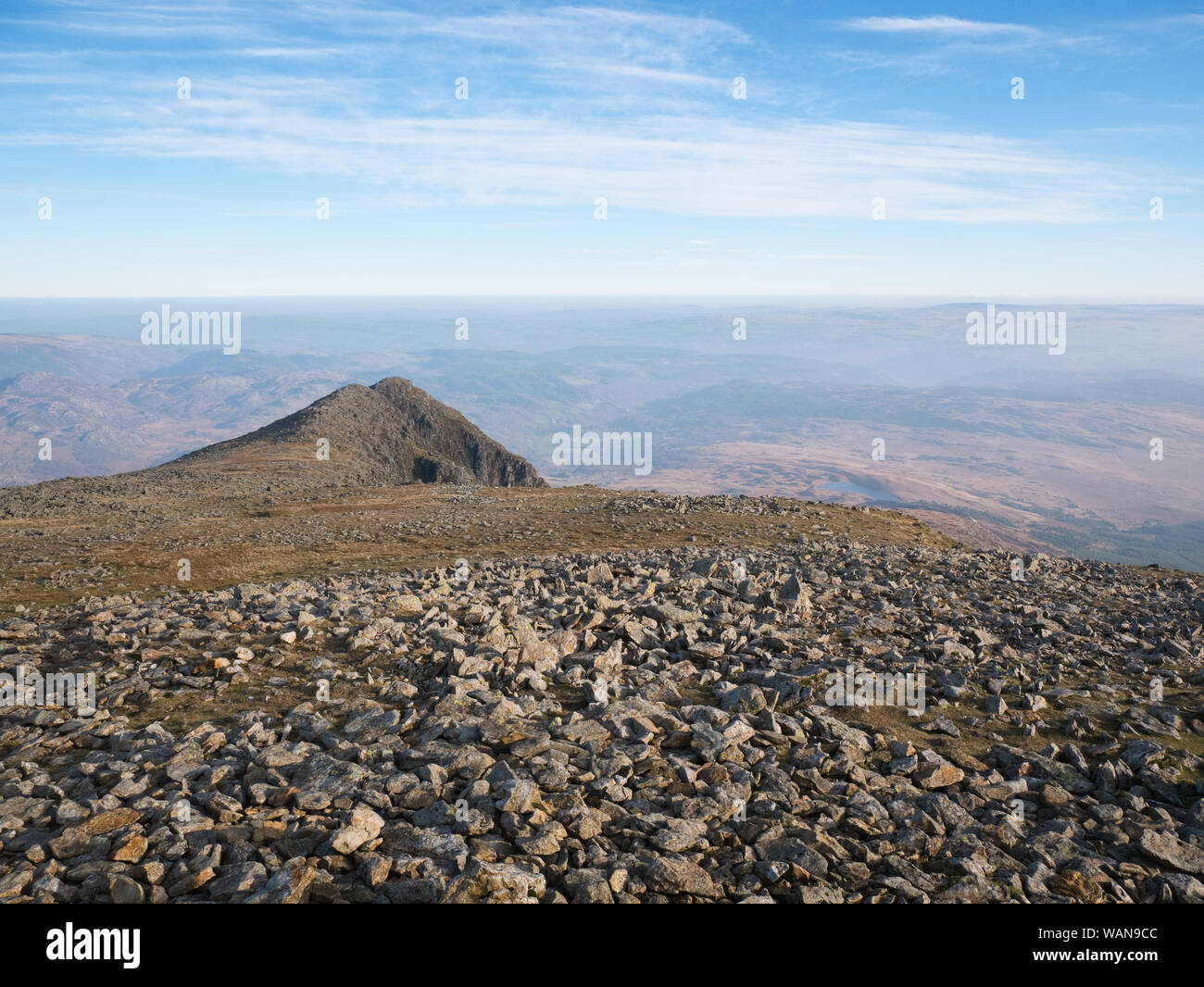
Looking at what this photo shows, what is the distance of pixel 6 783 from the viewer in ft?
31.7

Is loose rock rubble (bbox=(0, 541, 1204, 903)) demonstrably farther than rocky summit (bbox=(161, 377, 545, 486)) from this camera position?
No

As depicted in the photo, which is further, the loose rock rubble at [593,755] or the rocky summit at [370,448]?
the rocky summit at [370,448]

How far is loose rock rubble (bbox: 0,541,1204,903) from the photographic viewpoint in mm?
7996

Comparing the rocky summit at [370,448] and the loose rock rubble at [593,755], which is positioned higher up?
the rocky summit at [370,448]

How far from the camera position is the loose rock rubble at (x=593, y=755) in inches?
315

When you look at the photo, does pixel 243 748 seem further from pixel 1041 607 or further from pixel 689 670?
pixel 1041 607

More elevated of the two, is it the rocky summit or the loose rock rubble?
the rocky summit

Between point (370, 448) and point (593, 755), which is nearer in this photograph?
point (593, 755)

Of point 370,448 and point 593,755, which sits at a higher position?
point 370,448

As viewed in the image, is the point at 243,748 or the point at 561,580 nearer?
the point at 243,748

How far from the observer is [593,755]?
1045cm
